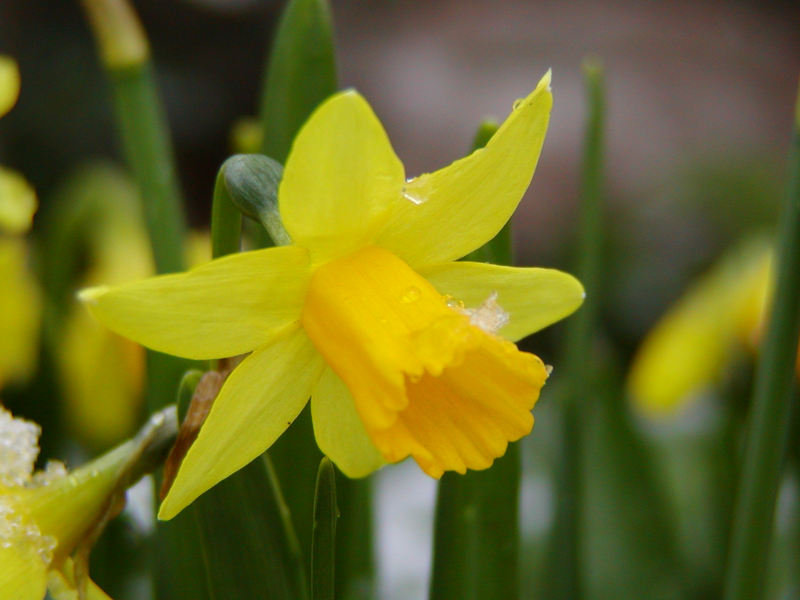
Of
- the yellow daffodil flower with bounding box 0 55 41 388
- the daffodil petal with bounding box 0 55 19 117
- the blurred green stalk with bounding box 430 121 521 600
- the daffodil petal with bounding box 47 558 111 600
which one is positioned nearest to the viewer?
the daffodil petal with bounding box 47 558 111 600

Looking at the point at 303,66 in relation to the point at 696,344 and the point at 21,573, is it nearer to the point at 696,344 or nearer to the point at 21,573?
the point at 21,573

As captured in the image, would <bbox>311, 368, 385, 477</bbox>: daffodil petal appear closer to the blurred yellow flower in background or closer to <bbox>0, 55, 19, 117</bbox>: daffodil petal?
<bbox>0, 55, 19, 117</bbox>: daffodil petal

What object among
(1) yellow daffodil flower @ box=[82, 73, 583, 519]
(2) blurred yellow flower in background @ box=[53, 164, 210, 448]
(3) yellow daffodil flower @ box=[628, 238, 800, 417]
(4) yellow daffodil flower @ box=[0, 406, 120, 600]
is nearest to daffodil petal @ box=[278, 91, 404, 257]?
(1) yellow daffodil flower @ box=[82, 73, 583, 519]

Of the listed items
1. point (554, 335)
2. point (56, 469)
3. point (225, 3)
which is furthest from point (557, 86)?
point (56, 469)

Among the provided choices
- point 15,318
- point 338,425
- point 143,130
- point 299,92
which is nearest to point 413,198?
point 338,425

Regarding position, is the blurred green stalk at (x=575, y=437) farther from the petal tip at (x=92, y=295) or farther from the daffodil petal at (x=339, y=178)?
the petal tip at (x=92, y=295)

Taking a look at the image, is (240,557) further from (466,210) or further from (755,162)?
(755,162)

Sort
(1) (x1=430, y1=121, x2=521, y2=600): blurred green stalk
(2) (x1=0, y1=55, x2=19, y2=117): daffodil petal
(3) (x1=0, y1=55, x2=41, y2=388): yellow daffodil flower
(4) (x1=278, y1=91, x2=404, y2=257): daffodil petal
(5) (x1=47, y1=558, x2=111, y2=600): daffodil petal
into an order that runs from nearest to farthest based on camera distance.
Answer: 1. (4) (x1=278, y1=91, x2=404, y2=257): daffodil petal
2. (5) (x1=47, y1=558, x2=111, y2=600): daffodil petal
3. (1) (x1=430, y1=121, x2=521, y2=600): blurred green stalk
4. (2) (x1=0, y1=55, x2=19, y2=117): daffodil petal
5. (3) (x1=0, y1=55, x2=41, y2=388): yellow daffodil flower
